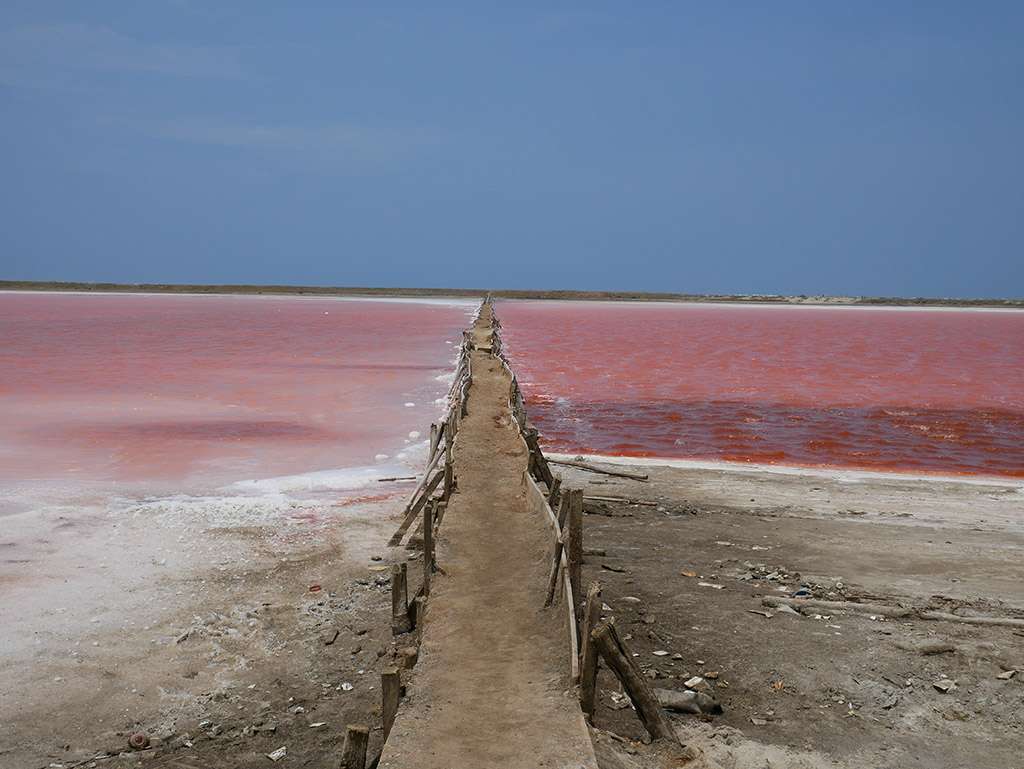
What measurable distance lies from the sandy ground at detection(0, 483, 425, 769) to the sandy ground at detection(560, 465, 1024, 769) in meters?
2.18

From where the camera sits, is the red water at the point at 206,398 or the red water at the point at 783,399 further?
the red water at the point at 783,399

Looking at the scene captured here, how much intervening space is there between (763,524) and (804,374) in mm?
19812

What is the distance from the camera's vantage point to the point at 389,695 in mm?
5316

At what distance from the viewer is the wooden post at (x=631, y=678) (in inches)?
234

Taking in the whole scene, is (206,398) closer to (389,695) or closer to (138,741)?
(138,741)

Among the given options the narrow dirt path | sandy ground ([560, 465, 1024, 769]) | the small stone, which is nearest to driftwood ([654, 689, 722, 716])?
sandy ground ([560, 465, 1024, 769])

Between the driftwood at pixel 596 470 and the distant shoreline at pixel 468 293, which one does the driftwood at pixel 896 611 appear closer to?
the driftwood at pixel 596 470

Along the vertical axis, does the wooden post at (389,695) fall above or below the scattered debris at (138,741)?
above

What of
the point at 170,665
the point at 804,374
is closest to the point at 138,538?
the point at 170,665

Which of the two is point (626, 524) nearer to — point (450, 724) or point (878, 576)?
point (878, 576)

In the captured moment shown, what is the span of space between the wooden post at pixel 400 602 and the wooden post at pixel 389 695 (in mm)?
2111

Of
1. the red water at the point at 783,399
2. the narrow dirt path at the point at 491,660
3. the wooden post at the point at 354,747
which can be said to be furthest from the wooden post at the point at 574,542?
the red water at the point at 783,399

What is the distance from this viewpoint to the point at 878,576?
9.27 meters

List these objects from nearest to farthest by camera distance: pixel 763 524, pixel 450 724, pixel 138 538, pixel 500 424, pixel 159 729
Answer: pixel 450 724, pixel 159 729, pixel 138 538, pixel 763 524, pixel 500 424
